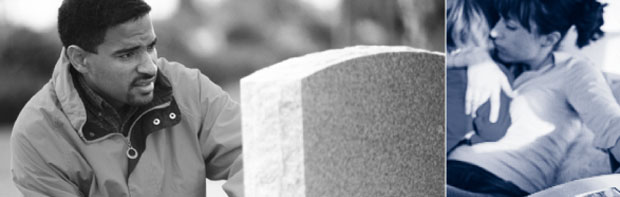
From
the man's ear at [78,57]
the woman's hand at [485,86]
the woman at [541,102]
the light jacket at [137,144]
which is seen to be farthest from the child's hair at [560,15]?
the man's ear at [78,57]

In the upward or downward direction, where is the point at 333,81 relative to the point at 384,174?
upward

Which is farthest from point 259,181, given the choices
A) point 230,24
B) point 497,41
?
point 230,24

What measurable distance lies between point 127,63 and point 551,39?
4.74ft

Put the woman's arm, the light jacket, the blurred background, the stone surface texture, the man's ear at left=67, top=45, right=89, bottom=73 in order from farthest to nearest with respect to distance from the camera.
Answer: the blurred background
the man's ear at left=67, top=45, right=89, bottom=73
the light jacket
the woman's arm
the stone surface texture

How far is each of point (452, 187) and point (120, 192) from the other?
116 cm

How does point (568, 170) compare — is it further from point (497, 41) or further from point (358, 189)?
point (358, 189)

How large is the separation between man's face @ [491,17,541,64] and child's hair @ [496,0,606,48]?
0.02 meters

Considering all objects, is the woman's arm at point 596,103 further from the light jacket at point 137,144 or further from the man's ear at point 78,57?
the man's ear at point 78,57

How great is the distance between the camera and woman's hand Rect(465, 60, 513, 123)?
244cm

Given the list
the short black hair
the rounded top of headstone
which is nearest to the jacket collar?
the short black hair

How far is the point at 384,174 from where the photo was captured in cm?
249

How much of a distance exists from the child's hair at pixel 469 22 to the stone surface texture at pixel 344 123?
149 millimetres

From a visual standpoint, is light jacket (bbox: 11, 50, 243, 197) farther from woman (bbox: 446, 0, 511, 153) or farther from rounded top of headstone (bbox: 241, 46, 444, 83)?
woman (bbox: 446, 0, 511, 153)

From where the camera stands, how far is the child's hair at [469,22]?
2436 mm
